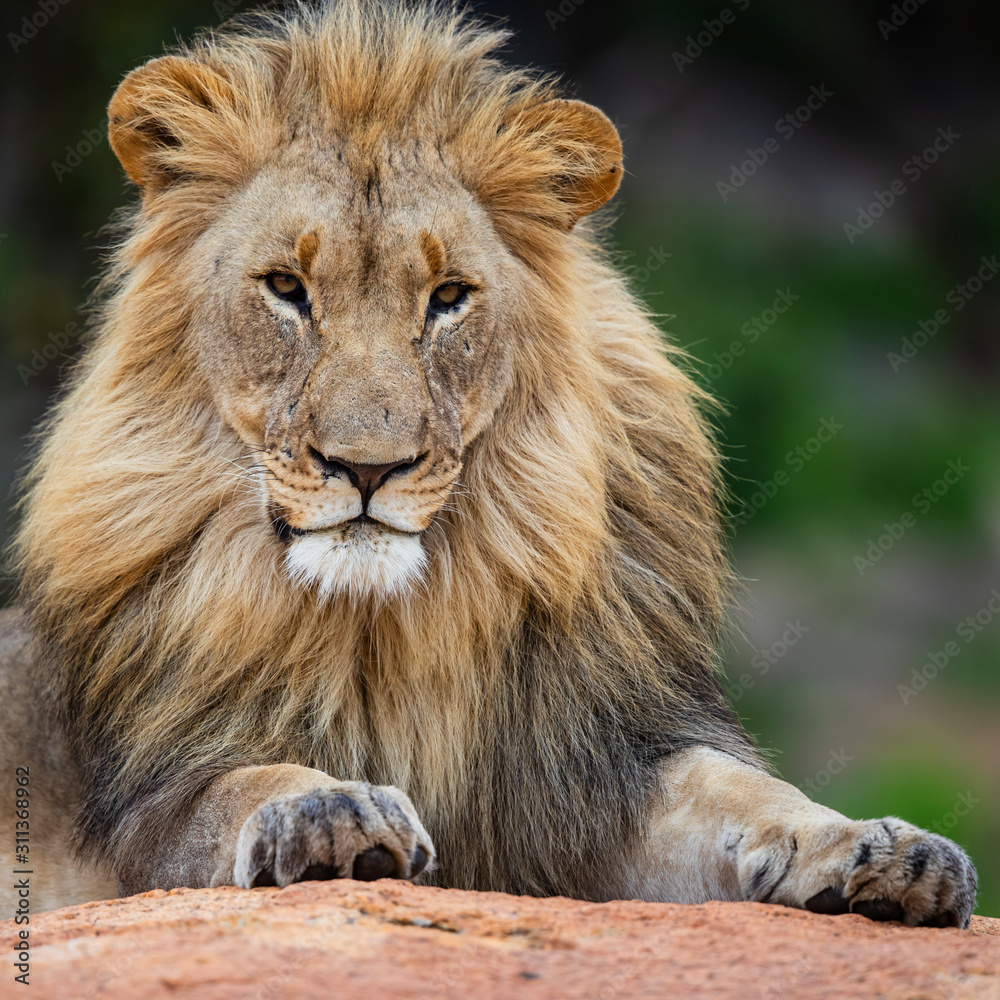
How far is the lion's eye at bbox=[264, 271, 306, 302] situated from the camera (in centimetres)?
325

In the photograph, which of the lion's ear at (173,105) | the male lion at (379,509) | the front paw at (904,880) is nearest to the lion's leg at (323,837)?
the male lion at (379,509)

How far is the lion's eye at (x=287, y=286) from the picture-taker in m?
3.25

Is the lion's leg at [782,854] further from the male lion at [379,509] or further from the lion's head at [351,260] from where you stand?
the lion's head at [351,260]

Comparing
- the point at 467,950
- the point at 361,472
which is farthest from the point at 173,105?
the point at 467,950

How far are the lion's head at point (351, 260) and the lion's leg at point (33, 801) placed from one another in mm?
1368

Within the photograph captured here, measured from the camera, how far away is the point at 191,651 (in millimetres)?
3365

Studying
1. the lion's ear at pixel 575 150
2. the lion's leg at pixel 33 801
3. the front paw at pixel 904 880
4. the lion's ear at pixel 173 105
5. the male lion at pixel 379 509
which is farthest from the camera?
the lion's leg at pixel 33 801

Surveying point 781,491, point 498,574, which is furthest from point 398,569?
point 781,491

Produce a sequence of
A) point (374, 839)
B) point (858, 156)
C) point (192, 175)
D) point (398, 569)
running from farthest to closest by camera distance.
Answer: point (858, 156) < point (192, 175) < point (398, 569) < point (374, 839)

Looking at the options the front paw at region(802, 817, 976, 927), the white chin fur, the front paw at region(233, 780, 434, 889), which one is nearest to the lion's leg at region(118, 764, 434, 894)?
the front paw at region(233, 780, 434, 889)

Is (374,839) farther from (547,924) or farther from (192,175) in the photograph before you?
(192,175)

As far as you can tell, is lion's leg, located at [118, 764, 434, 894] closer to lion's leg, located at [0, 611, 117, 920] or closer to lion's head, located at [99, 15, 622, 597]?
lion's head, located at [99, 15, 622, 597]

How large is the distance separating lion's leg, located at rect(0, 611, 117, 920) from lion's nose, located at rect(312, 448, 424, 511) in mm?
1599

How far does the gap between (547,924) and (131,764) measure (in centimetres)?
133
